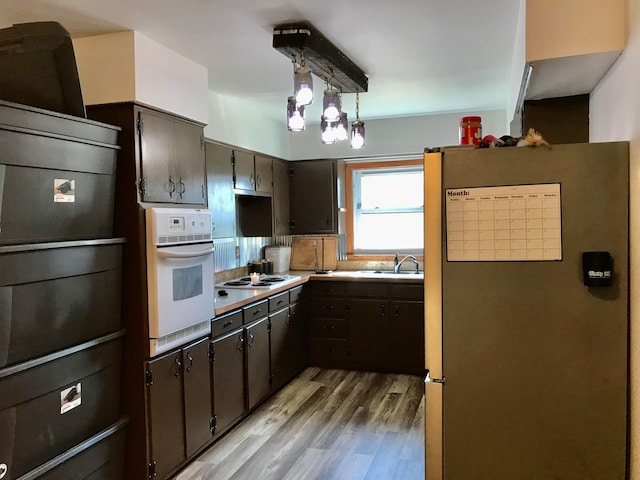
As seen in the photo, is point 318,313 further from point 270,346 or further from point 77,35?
point 77,35

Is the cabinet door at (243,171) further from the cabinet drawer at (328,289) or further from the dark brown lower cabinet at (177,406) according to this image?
the dark brown lower cabinet at (177,406)

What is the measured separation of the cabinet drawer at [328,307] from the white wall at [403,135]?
4.95 feet

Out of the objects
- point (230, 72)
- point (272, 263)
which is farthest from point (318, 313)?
point (230, 72)

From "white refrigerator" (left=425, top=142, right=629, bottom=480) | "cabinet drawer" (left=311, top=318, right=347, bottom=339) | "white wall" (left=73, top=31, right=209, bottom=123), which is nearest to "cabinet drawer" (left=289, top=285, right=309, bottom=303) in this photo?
"cabinet drawer" (left=311, top=318, right=347, bottom=339)

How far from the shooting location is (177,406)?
2803 millimetres

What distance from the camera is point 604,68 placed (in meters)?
1.79

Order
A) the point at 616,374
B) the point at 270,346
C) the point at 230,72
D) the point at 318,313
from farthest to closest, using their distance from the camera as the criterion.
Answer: the point at 318,313 → the point at 270,346 → the point at 230,72 → the point at 616,374

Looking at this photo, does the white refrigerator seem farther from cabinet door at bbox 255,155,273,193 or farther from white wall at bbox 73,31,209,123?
cabinet door at bbox 255,155,273,193

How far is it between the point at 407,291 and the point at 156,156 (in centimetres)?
263

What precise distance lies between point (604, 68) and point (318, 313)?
11.3 feet

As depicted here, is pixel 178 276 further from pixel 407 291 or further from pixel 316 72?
pixel 407 291

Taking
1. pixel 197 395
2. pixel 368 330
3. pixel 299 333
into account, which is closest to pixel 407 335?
pixel 368 330

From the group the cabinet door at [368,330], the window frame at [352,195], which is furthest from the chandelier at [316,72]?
the cabinet door at [368,330]

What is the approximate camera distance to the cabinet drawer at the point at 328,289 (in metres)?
4.71
